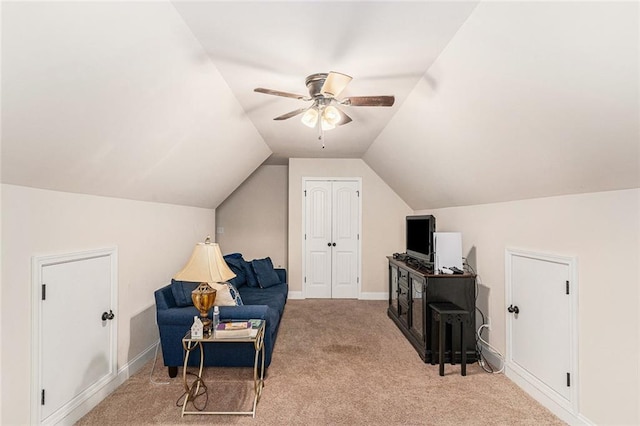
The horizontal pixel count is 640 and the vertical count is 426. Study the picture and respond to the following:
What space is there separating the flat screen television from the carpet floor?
1.09 metres

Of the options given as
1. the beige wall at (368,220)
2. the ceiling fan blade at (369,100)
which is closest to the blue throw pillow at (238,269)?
the beige wall at (368,220)

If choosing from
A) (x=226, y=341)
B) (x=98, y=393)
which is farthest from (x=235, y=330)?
(x=98, y=393)

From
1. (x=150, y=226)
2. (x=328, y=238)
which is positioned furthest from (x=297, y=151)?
(x=150, y=226)

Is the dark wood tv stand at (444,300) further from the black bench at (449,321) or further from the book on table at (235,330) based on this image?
the book on table at (235,330)

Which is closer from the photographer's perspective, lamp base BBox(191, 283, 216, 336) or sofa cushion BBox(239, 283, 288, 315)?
lamp base BBox(191, 283, 216, 336)

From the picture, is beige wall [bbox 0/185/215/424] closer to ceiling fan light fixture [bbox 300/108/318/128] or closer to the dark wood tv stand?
ceiling fan light fixture [bbox 300/108/318/128]

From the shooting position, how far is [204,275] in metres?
2.58

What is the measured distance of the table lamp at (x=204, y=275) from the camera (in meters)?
2.57

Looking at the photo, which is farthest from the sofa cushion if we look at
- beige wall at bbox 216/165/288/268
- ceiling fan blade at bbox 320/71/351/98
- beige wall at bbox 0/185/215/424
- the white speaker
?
ceiling fan blade at bbox 320/71/351/98

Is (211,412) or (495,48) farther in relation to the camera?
(211,412)

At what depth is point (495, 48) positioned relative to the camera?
1803 mm

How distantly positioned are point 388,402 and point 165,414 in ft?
5.58

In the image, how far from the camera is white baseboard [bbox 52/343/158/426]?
2.29 metres

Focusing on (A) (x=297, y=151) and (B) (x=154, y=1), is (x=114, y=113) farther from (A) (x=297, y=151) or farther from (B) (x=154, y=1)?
(A) (x=297, y=151)
